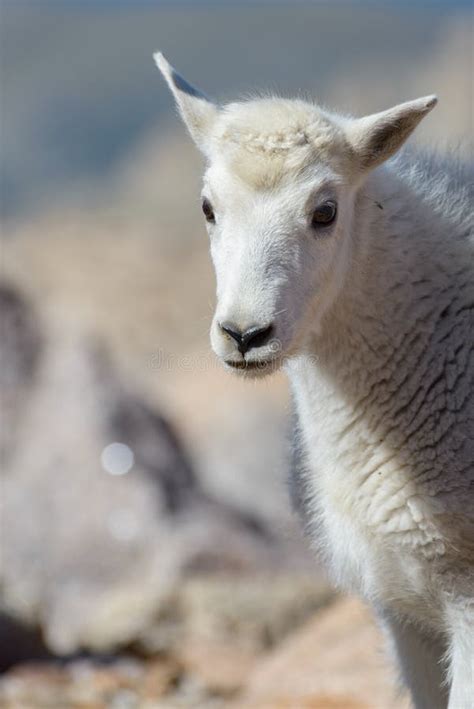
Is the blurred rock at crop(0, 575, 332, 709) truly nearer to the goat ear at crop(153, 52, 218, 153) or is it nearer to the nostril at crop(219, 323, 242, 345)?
the goat ear at crop(153, 52, 218, 153)

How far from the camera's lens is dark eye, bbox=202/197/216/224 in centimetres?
595

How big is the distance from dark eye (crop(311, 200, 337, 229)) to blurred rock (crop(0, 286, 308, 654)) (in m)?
5.36

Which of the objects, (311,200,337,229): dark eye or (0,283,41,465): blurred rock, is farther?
(0,283,41,465): blurred rock

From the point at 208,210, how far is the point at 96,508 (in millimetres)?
6982

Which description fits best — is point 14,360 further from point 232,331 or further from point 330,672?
point 232,331

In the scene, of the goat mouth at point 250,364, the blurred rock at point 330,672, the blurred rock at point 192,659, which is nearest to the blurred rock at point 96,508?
the blurred rock at point 192,659

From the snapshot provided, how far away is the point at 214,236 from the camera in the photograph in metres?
5.92

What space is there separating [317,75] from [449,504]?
12114 centimetres

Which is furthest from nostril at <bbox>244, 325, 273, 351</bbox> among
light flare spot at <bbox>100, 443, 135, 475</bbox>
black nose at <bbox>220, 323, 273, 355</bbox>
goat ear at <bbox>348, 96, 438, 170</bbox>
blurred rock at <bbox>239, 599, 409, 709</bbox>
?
light flare spot at <bbox>100, 443, 135, 475</bbox>

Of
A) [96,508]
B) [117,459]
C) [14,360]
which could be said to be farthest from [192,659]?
[14,360]

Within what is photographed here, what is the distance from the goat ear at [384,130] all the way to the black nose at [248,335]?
3.02 feet

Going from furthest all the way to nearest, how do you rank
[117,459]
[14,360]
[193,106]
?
[14,360], [117,459], [193,106]

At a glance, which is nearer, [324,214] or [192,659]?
[324,214]

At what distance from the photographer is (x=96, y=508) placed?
41.4 ft
